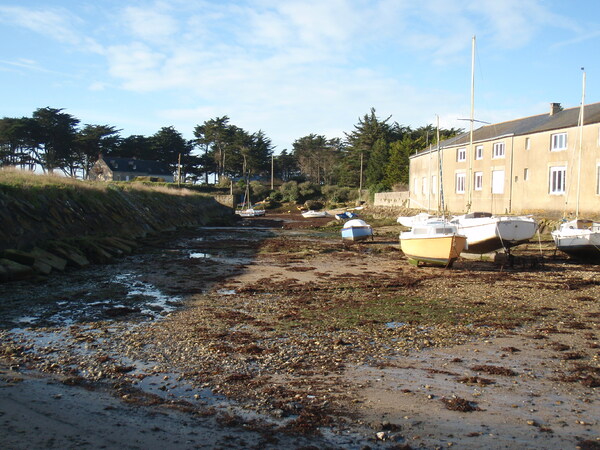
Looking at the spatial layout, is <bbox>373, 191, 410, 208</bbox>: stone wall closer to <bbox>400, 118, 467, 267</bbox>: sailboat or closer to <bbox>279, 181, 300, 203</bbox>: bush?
<bbox>279, 181, 300, 203</bbox>: bush

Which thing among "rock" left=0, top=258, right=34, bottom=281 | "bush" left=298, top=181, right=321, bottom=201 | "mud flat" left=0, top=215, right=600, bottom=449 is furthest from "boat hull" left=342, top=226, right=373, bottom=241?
"bush" left=298, top=181, right=321, bottom=201

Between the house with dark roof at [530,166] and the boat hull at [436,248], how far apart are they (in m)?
8.44

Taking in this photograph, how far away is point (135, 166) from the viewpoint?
8431cm

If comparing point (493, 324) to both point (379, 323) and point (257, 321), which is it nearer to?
point (379, 323)

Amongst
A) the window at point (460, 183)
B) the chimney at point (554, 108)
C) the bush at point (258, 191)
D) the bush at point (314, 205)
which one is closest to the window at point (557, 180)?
the chimney at point (554, 108)

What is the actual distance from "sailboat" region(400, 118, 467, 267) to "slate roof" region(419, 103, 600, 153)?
18386 millimetres

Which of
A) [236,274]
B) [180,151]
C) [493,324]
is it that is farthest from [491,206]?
[180,151]

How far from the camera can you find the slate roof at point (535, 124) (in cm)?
3366

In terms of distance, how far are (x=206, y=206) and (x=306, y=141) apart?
5857cm

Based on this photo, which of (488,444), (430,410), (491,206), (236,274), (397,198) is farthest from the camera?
(397,198)

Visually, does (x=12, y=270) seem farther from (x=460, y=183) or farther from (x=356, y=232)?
(x=460, y=183)

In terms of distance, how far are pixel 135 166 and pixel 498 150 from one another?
6251 cm

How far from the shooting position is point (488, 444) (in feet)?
17.3

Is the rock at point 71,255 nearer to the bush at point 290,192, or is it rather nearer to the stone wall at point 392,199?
the stone wall at point 392,199
